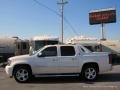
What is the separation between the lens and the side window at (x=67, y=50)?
16.4 metres

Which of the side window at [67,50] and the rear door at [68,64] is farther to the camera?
the side window at [67,50]

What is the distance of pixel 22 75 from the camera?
53.4ft

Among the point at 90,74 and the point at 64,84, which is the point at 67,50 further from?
the point at 64,84

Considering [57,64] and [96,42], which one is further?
[96,42]

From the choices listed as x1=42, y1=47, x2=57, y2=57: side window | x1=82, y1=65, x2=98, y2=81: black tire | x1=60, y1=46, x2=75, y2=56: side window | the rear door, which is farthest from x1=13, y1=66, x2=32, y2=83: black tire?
x1=82, y1=65, x2=98, y2=81: black tire

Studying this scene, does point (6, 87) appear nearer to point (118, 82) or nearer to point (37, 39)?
point (118, 82)

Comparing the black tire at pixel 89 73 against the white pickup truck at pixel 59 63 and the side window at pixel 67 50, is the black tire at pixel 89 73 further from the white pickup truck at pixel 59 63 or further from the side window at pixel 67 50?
the side window at pixel 67 50

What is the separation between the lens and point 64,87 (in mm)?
14320

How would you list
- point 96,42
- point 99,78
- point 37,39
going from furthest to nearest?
point 96,42 → point 37,39 → point 99,78

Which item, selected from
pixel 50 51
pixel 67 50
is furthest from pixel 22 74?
pixel 67 50

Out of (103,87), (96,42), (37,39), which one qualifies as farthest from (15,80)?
(96,42)

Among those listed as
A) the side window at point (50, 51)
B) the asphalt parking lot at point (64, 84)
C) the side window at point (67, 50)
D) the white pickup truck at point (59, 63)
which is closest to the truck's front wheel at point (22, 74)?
the white pickup truck at point (59, 63)

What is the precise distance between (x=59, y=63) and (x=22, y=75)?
192cm

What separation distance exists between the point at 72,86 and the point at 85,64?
2.08m
